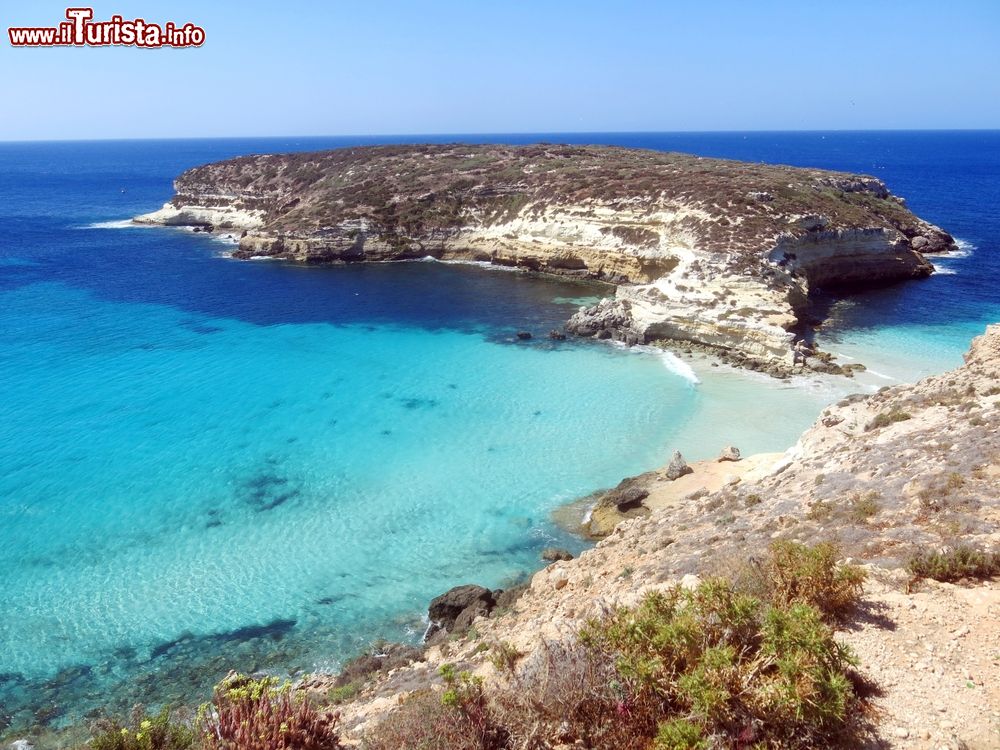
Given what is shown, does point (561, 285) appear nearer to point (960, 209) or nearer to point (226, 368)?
point (226, 368)

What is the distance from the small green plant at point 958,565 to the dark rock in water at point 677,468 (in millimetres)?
10955

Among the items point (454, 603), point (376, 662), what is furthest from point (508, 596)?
point (376, 662)

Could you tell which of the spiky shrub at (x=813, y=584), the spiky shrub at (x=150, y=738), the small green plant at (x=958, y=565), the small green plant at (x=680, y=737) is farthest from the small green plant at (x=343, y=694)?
the small green plant at (x=958, y=565)

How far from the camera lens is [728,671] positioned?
669cm

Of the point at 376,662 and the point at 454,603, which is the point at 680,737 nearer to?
the point at 376,662

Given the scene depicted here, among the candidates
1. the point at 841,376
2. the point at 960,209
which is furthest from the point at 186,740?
the point at 960,209

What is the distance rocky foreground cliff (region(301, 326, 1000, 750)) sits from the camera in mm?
7305

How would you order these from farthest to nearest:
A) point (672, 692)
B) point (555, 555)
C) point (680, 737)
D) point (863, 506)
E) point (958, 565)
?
point (555, 555) < point (863, 506) < point (958, 565) < point (672, 692) < point (680, 737)

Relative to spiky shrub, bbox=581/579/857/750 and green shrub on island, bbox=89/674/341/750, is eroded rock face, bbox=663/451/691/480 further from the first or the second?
green shrub on island, bbox=89/674/341/750

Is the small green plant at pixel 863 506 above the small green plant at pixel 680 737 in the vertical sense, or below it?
above

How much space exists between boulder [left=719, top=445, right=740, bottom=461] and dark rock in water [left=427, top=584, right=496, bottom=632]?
33.5 ft

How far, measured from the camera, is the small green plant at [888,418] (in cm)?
1591

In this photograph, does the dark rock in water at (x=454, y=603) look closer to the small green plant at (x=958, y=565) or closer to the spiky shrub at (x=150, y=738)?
the spiky shrub at (x=150, y=738)

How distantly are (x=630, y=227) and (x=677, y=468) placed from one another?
104 ft
